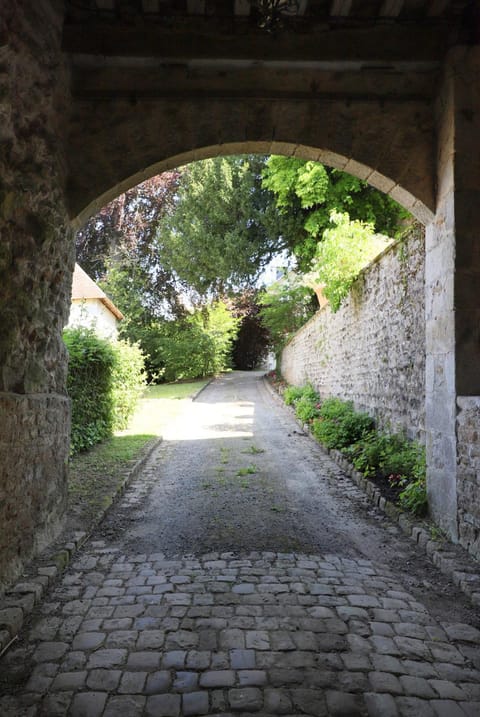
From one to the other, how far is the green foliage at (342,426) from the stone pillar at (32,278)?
4.92m

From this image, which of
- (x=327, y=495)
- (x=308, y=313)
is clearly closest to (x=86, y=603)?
(x=327, y=495)

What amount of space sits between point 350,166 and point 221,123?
1.36 m

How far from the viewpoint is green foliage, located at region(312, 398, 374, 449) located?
7795mm

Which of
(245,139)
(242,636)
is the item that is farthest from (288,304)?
(242,636)

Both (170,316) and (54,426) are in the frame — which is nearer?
(54,426)

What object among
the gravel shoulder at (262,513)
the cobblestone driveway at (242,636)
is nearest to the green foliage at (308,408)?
Result: the gravel shoulder at (262,513)

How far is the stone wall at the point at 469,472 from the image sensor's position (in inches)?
144

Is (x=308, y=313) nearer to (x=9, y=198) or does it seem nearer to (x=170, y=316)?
(x=170, y=316)

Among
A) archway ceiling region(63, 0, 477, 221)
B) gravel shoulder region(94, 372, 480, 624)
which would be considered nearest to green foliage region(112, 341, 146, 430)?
gravel shoulder region(94, 372, 480, 624)

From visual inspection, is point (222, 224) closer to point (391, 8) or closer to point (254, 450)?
point (254, 450)

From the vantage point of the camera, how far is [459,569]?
348 centimetres

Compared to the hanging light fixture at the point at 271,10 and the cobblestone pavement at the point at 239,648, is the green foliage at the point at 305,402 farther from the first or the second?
Answer: the hanging light fixture at the point at 271,10

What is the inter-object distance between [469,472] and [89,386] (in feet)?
20.4

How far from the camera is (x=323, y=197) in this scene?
1532 cm
